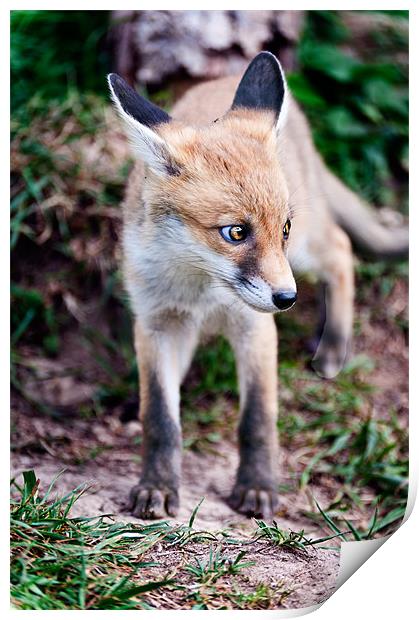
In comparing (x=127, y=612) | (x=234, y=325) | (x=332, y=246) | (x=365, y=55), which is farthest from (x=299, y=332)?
(x=127, y=612)

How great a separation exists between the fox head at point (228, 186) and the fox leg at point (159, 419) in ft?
1.49

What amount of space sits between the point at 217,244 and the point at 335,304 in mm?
1531

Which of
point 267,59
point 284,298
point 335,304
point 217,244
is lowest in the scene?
point 335,304

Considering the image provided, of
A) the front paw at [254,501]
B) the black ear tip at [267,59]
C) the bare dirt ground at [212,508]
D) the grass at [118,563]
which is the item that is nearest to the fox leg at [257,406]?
the front paw at [254,501]

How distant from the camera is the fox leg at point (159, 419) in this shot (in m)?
3.06

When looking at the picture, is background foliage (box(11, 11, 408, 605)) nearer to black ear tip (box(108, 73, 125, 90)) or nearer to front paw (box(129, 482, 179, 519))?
front paw (box(129, 482, 179, 519))

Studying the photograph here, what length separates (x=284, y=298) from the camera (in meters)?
2.52

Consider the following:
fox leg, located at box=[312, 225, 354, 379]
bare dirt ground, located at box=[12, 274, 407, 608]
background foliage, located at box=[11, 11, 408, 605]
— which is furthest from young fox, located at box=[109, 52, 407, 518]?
background foliage, located at box=[11, 11, 408, 605]

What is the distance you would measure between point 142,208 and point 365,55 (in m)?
1.49

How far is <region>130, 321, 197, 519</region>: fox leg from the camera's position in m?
3.06

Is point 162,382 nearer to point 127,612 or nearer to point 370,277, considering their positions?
point 127,612

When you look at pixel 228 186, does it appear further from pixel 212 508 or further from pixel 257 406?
pixel 212 508

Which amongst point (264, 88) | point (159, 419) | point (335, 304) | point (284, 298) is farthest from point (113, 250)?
point (284, 298)

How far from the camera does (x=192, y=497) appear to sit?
3197 mm
